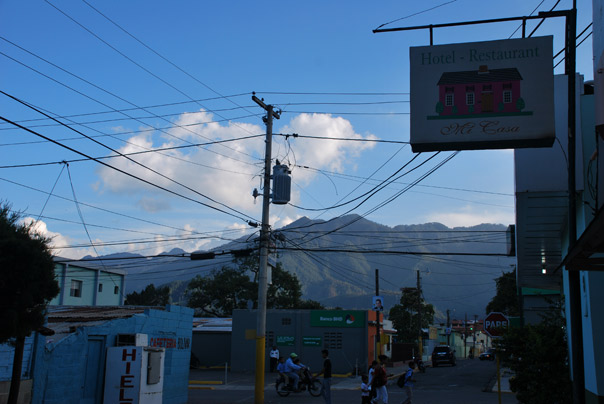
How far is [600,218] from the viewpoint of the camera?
22.5 ft

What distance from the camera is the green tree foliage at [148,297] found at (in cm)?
7875

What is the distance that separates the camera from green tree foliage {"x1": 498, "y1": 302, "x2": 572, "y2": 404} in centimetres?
1331

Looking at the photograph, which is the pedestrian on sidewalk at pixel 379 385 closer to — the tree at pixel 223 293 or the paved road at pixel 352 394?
the paved road at pixel 352 394

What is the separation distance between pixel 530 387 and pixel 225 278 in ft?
188

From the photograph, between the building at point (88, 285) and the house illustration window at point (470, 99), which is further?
the building at point (88, 285)

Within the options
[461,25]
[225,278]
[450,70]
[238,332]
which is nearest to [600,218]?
[450,70]

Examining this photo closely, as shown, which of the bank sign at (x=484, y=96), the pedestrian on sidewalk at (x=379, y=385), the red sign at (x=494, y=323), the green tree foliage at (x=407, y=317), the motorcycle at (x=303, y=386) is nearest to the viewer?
the bank sign at (x=484, y=96)

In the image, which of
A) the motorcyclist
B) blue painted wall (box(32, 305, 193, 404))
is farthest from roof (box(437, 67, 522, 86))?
the motorcyclist

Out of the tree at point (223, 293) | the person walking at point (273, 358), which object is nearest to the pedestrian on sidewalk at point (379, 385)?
the person walking at point (273, 358)

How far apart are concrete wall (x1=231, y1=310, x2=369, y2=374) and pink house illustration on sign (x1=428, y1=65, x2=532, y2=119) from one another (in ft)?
97.6

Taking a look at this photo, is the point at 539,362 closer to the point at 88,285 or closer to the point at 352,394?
the point at 352,394

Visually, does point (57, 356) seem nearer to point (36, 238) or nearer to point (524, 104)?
point (36, 238)

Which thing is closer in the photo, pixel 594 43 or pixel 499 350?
pixel 594 43

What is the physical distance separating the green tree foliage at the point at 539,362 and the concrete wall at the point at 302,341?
24078mm
